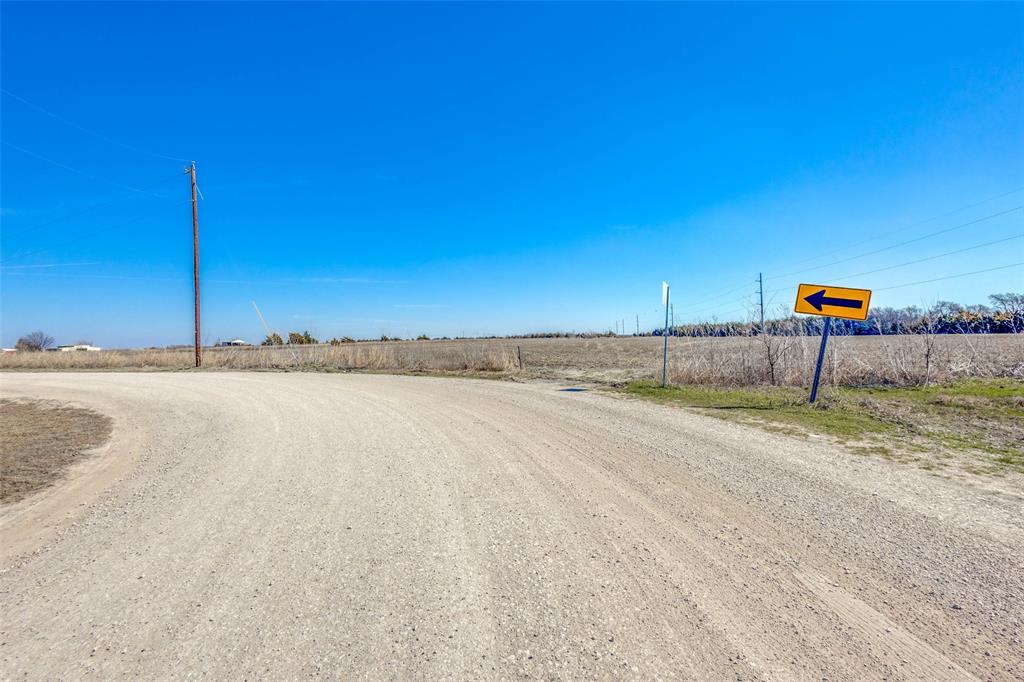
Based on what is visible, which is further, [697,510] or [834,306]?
[834,306]

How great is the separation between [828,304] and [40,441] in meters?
15.9

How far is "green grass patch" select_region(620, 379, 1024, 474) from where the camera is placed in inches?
245

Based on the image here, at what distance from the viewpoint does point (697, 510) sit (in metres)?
4.15

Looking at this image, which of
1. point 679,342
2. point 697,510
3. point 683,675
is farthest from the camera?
point 679,342

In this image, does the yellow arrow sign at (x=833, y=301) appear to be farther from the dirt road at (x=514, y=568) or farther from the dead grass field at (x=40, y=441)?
the dead grass field at (x=40, y=441)

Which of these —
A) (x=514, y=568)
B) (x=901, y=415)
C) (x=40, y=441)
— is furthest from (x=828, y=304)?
(x=40, y=441)

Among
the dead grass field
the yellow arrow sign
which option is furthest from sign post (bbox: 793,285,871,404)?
the dead grass field

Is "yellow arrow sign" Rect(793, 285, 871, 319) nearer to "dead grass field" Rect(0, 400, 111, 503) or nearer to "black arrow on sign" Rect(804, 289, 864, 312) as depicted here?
"black arrow on sign" Rect(804, 289, 864, 312)

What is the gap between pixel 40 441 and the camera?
7.47 meters

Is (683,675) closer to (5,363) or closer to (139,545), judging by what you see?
A: (139,545)

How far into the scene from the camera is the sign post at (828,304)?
10.3 m

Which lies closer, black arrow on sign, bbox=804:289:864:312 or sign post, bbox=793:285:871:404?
sign post, bbox=793:285:871:404

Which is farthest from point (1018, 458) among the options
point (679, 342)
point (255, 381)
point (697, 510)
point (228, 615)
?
point (255, 381)

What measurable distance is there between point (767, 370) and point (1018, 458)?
7.82 metres
